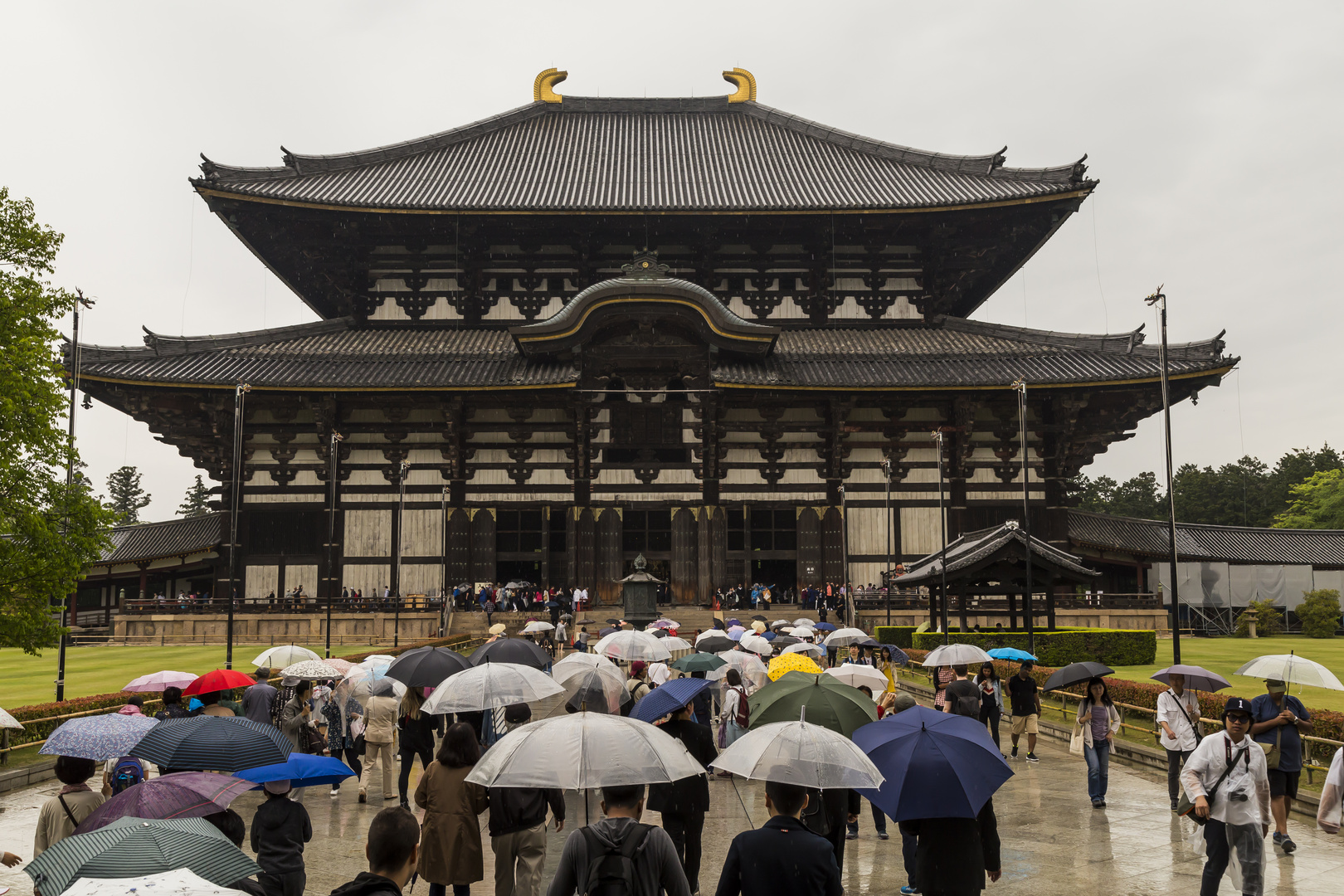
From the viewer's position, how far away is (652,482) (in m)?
39.9

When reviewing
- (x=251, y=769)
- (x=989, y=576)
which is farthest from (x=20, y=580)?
(x=989, y=576)

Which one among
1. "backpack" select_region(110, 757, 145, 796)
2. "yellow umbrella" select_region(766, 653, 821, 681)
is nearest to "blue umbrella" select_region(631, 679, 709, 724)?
"yellow umbrella" select_region(766, 653, 821, 681)

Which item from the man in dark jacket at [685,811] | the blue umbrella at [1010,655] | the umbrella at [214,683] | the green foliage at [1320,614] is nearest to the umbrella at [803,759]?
the man in dark jacket at [685,811]

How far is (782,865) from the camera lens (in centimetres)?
553

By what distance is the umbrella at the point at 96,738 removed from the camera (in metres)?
8.07

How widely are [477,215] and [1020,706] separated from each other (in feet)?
102

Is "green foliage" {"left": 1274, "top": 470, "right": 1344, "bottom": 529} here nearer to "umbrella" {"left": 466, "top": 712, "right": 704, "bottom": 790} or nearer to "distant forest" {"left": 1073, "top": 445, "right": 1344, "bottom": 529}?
"distant forest" {"left": 1073, "top": 445, "right": 1344, "bottom": 529}

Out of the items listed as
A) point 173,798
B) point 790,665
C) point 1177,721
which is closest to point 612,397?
point 790,665

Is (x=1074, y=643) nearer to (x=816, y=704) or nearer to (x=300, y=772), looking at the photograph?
(x=816, y=704)

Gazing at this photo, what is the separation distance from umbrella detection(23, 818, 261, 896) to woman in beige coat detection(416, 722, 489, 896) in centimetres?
303

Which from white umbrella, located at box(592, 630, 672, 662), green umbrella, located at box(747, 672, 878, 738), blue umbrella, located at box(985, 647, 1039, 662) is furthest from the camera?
blue umbrella, located at box(985, 647, 1039, 662)

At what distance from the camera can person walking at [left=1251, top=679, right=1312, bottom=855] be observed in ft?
35.5

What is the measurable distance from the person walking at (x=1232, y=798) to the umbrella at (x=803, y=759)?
360 cm

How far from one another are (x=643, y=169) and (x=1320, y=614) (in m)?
36.4
